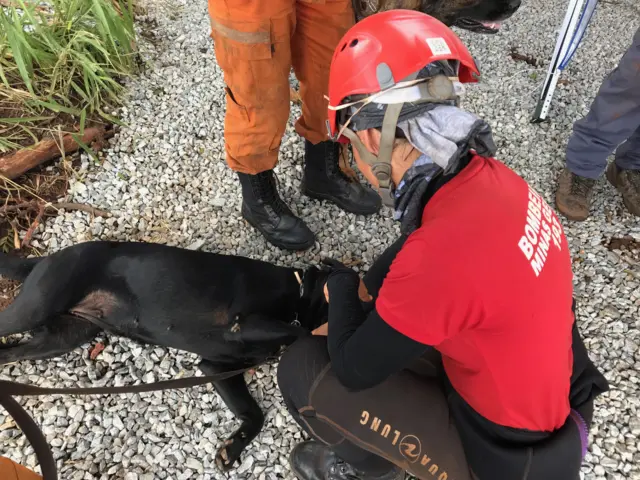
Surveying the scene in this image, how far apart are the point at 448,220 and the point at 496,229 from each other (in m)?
0.10

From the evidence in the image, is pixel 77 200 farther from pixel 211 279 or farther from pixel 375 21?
pixel 375 21

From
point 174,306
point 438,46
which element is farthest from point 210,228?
point 438,46

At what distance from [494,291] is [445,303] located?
0.11 metres

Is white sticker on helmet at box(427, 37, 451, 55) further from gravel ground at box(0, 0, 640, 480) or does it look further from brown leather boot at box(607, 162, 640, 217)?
brown leather boot at box(607, 162, 640, 217)

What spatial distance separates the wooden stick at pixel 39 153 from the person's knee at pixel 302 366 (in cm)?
197

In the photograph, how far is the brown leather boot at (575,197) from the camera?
2.51 meters

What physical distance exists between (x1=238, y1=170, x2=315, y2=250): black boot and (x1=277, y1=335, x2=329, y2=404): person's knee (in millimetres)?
907

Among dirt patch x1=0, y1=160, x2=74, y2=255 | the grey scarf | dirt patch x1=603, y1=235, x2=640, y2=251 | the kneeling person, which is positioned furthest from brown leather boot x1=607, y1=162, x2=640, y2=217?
dirt patch x1=0, y1=160, x2=74, y2=255

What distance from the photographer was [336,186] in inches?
97.7

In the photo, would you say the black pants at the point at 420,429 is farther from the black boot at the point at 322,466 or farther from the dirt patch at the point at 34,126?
the dirt patch at the point at 34,126

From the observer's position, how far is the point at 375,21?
1.17m

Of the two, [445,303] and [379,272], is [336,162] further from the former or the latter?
[445,303]

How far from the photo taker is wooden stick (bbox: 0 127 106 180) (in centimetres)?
239

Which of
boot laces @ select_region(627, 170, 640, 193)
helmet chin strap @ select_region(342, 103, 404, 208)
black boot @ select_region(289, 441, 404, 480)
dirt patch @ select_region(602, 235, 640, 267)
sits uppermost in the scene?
helmet chin strap @ select_region(342, 103, 404, 208)
